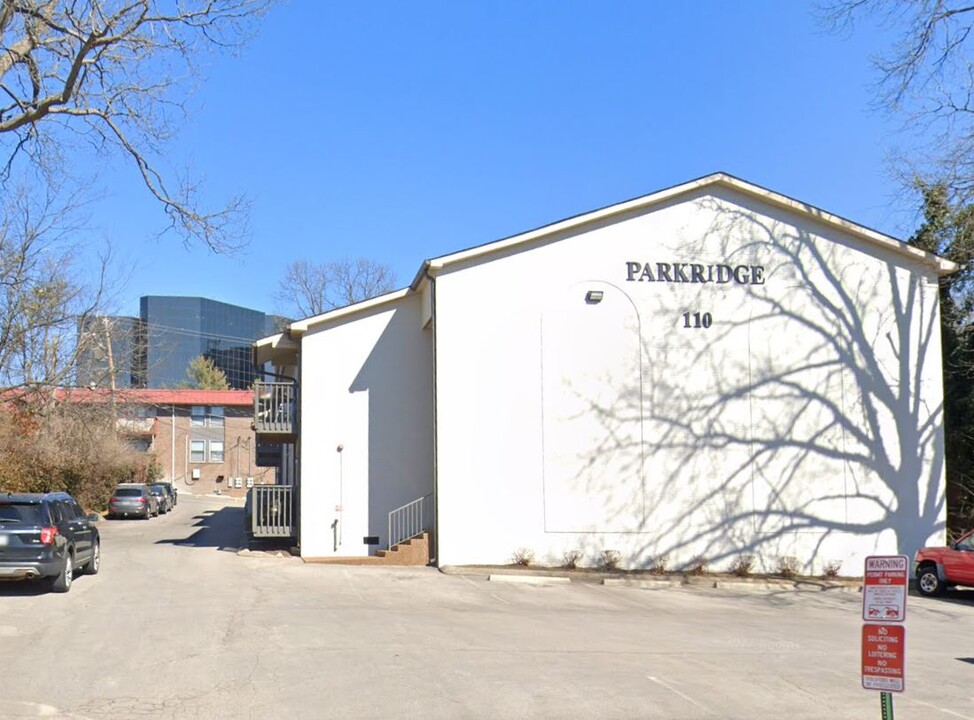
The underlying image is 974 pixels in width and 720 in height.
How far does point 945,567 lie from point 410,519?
469 inches

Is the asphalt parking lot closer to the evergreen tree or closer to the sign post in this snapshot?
the sign post

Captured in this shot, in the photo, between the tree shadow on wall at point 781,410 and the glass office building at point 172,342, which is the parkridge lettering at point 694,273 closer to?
the tree shadow on wall at point 781,410

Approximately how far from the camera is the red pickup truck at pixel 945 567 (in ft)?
63.1

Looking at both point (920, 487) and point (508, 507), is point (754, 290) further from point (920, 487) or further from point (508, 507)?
point (508, 507)

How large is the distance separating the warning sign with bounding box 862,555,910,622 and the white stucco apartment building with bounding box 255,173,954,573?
14677 mm

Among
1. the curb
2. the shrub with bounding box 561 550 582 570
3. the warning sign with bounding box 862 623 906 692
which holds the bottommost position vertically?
the curb

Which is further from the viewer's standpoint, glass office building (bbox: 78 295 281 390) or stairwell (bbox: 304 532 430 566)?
glass office building (bbox: 78 295 281 390)

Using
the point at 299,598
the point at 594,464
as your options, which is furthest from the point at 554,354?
the point at 299,598

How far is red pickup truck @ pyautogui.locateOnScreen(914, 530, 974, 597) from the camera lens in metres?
19.2

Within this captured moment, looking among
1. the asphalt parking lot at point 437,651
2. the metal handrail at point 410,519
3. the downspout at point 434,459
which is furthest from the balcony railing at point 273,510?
the downspout at point 434,459

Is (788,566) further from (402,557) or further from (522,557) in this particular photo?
(402,557)

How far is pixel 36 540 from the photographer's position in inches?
581

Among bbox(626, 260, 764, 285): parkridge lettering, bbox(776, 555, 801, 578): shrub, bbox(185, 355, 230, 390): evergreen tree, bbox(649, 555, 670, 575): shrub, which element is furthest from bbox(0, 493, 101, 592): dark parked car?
bbox(185, 355, 230, 390): evergreen tree

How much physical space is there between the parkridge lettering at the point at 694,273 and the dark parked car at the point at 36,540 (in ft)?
44.0
